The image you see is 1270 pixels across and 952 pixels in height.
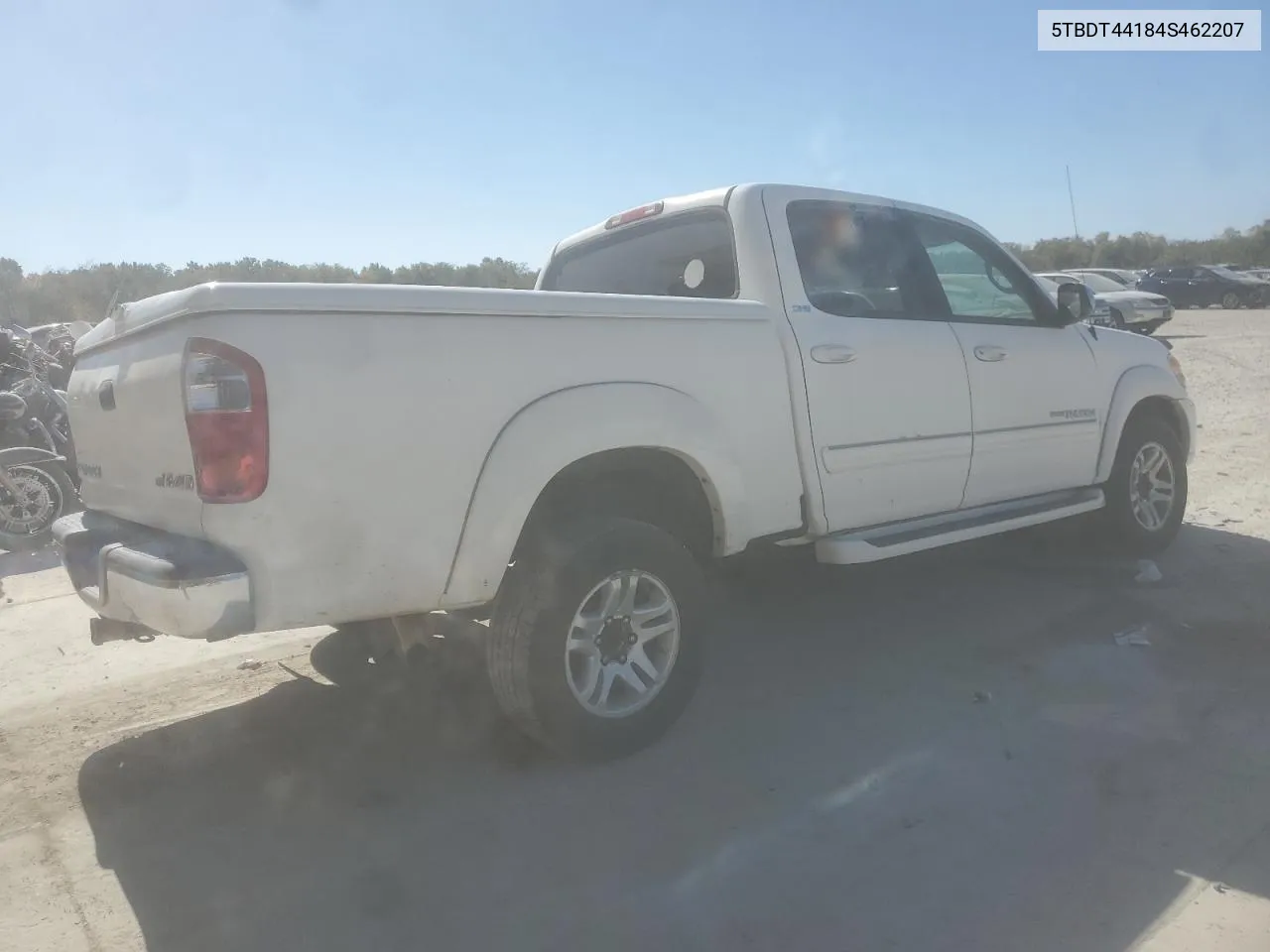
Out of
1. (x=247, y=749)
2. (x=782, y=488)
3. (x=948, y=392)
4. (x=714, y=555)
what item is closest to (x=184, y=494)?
(x=247, y=749)

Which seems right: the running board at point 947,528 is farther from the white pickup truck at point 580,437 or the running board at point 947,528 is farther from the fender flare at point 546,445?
the fender flare at point 546,445

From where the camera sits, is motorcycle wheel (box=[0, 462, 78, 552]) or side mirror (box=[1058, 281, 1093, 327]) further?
motorcycle wheel (box=[0, 462, 78, 552])

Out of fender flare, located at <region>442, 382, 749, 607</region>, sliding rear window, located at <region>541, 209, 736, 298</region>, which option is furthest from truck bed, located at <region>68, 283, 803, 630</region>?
Answer: sliding rear window, located at <region>541, 209, 736, 298</region>

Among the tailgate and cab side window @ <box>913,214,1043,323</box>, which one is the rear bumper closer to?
the tailgate

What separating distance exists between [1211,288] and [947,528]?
33721 mm

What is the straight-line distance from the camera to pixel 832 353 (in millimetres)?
4180

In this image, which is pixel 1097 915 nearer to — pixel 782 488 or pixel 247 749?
pixel 782 488

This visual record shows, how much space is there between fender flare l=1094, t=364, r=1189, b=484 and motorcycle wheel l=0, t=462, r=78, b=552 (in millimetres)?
7075

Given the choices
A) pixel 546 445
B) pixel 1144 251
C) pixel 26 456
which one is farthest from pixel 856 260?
pixel 1144 251

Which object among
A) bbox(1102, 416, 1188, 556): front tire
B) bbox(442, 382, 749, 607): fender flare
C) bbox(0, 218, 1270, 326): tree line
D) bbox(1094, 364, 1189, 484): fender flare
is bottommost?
bbox(1102, 416, 1188, 556): front tire

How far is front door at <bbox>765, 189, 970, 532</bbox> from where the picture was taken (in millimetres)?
4184

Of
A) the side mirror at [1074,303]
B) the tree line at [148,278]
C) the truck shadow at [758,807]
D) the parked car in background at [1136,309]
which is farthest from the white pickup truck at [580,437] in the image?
the parked car in background at [1136,309]

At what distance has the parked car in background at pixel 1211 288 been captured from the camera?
32.8 m

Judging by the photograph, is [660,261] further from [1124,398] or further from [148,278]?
[148,278]
